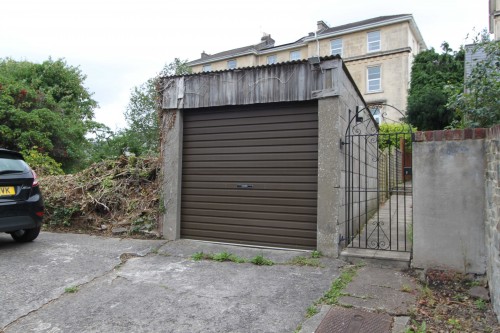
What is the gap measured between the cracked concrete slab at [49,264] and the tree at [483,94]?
5399 mm

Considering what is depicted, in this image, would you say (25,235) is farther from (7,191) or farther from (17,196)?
(7,191)

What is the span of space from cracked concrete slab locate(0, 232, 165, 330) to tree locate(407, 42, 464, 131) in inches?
700

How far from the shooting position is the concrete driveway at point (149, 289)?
330cm

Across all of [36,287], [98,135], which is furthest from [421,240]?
[98,135]

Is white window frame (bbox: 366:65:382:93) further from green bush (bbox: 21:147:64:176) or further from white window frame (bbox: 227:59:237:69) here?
green bush (bbox: 21:147:64:176)

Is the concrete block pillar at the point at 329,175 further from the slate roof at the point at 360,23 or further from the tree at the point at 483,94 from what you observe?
the slate roof at the point at 360,23

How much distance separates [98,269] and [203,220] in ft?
7.01

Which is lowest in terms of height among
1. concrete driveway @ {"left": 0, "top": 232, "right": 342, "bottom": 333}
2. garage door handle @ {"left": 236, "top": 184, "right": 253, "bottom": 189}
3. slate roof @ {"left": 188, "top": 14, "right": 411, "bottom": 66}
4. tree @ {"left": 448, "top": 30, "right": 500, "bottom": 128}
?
concrete driveway @ {"left": 0, "top": 232, "right": 342, "bottom": 333}

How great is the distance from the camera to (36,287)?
413 cm

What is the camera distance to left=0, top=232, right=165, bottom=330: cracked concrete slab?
12.5 feet

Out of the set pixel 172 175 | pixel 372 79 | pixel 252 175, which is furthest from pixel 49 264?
pixel 372 79

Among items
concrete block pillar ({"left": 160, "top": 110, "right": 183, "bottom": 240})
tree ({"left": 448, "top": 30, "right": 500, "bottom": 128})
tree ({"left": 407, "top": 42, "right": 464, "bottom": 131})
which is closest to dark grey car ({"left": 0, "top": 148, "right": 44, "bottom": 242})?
concrete block pillar ({"left": 160, "top": 110, "right": 183, "bottom": 240})

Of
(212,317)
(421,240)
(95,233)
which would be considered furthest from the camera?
(95,233)

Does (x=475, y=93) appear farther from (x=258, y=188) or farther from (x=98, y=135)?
(x=98, y=135)
